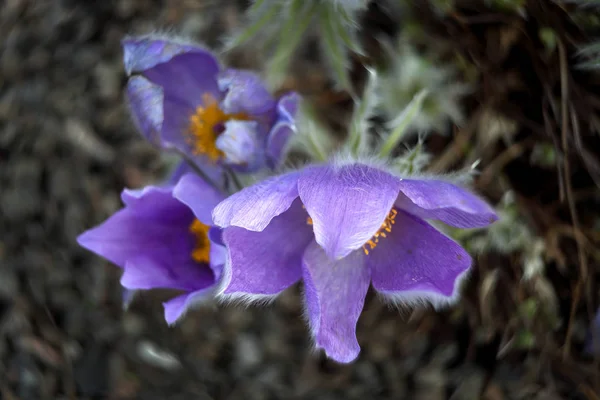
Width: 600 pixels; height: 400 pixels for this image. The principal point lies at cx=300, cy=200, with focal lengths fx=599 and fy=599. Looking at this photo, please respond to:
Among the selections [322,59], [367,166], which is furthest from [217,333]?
[367,166]

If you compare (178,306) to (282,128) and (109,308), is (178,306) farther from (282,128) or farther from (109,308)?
(109,308)

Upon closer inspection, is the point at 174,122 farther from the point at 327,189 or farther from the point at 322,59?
the point at 322,59

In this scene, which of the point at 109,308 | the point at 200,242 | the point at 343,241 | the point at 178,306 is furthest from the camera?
the point at 109,308

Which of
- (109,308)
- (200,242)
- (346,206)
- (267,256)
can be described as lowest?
(109,308)

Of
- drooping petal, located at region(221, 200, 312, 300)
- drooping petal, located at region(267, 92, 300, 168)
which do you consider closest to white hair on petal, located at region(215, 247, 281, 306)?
drooping petal, located at region(221, 200, 312, 300)

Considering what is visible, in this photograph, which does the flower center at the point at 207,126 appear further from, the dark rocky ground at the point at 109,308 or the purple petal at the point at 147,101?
the dark rocky ground at the point at 109,308

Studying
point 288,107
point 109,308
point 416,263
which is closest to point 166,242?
point 288,107
